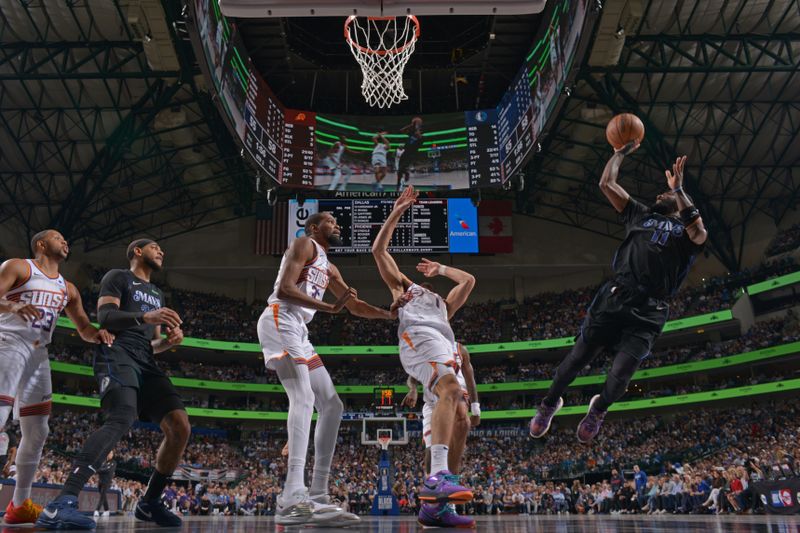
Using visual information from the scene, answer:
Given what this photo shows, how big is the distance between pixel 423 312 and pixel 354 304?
566 millimetres

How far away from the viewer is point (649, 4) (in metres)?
17.7

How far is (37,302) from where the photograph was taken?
16.5ft

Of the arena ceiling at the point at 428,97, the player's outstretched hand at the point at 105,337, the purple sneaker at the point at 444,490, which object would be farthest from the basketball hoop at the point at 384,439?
the purple sneaker at the point at 444,490

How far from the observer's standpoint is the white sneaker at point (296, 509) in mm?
4355

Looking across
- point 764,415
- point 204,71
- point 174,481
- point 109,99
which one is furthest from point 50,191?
point 764,415

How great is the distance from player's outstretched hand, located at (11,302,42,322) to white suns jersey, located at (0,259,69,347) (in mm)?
145

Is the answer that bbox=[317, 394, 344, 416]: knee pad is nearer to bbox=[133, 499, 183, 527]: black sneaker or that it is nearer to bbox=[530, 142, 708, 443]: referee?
bbox=[133, 499, 183, 527]: black sneaker

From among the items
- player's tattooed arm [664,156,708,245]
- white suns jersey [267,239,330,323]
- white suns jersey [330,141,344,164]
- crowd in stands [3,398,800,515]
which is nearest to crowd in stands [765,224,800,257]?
crowd in stands [3,398,800,515]

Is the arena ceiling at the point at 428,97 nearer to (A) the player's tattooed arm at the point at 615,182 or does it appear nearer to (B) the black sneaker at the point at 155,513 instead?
(A) the player's tattooed arm at the point at 615,182

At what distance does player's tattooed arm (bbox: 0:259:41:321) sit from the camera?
463 centimetres

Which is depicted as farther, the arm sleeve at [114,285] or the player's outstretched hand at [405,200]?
the player's outstretched hand at [405,200]

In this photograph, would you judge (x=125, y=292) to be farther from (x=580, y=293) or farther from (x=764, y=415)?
(x=580, y=293)

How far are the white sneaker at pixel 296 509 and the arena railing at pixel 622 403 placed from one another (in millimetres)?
25214

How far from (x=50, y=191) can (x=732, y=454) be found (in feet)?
88.5
